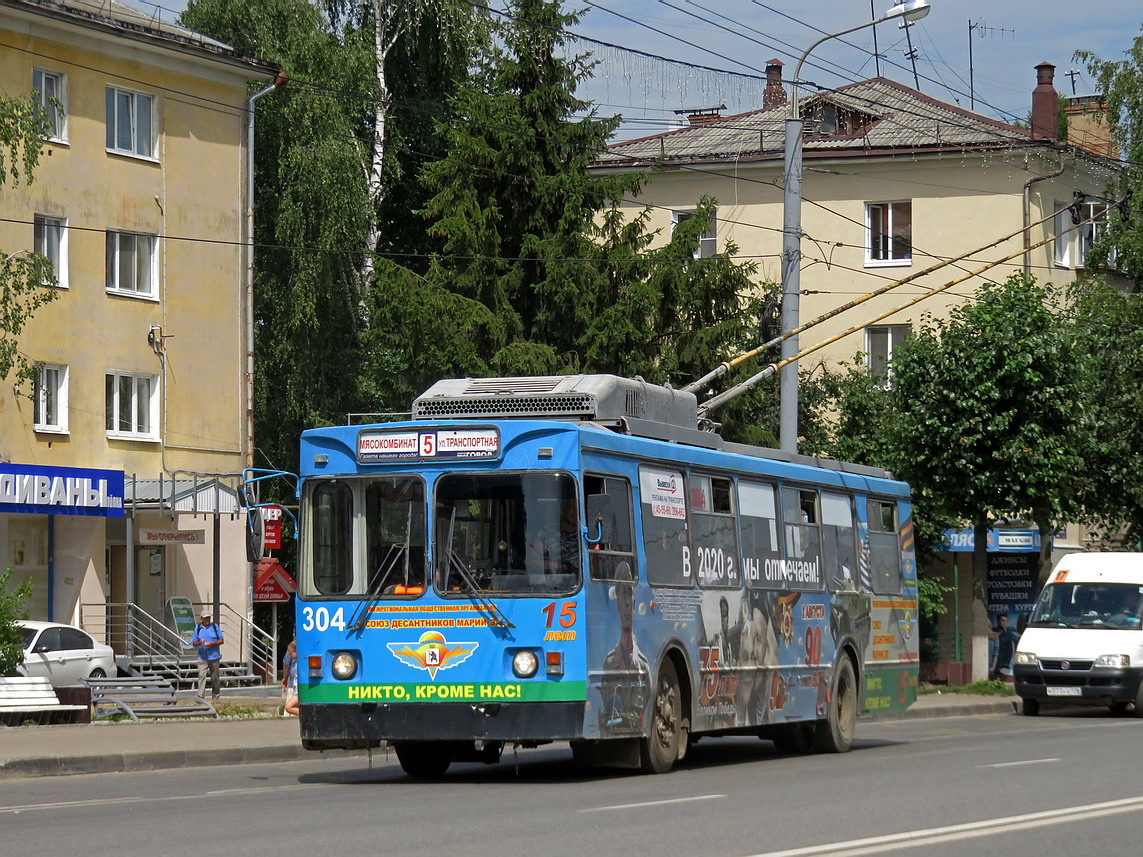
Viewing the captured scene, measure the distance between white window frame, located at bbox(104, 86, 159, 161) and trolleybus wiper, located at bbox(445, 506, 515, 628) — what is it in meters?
23.6

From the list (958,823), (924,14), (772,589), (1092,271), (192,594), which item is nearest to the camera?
(958,823)

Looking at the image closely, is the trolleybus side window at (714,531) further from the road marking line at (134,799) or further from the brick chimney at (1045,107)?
the brick chimney at (1045,107)

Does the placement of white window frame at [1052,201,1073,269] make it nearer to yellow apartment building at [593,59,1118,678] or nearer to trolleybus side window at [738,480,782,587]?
yellow apartment building at [593,59,1118,678]

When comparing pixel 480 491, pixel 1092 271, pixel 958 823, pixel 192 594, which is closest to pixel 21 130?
pixel 480 491

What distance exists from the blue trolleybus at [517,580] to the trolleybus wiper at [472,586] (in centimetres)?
1

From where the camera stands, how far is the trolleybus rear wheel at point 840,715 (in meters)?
18.6

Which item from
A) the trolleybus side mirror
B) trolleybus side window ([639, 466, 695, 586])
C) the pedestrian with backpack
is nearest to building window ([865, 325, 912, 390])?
the pedestrian with backpack

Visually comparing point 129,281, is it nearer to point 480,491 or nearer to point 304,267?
point 304,267

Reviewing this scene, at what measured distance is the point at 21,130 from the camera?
24359 mm

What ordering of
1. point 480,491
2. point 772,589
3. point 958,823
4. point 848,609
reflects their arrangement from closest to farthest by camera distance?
point 958,823, point 480,491, point 772,589, point 848,609

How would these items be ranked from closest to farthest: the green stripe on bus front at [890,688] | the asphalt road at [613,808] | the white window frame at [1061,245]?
the asphalt road at [613,808] < the green stripe on bus front at [890,688] < the white window frame at [1061,245]

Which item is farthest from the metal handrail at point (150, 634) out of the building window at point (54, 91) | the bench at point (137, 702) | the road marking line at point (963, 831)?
the road marking line at point (963, 831)

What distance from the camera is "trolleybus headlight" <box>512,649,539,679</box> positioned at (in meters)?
13.8

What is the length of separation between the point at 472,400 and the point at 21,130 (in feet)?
36.8
